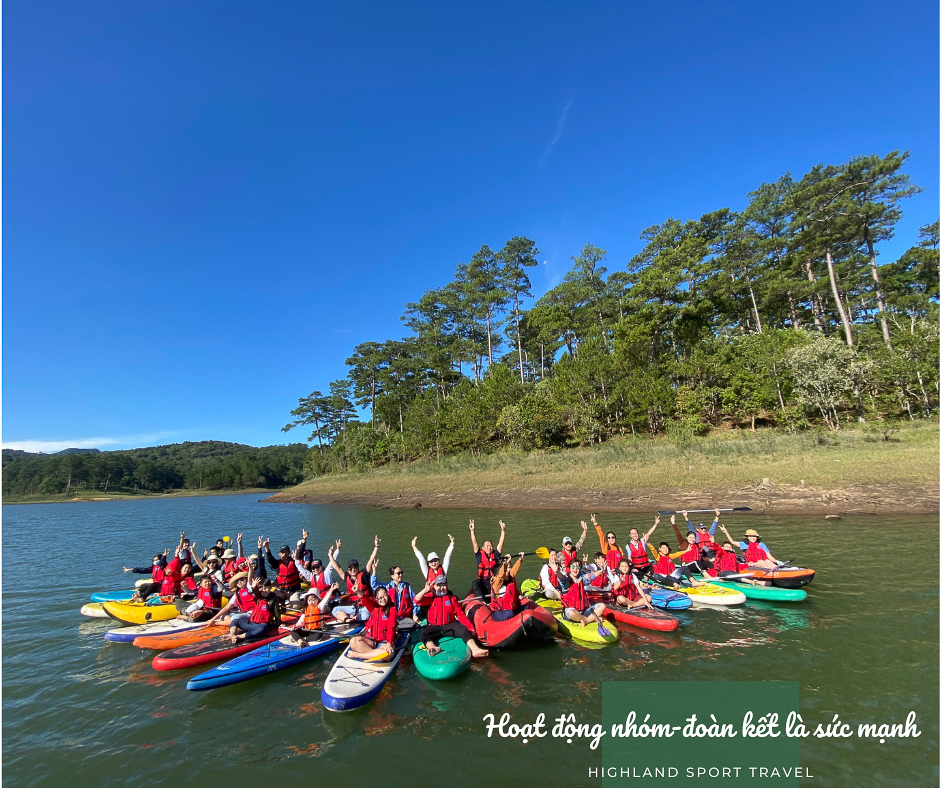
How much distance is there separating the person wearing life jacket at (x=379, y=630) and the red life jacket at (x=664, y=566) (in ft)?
23.7

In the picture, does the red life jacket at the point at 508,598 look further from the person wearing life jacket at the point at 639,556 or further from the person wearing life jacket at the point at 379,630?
the person wearing life jacket at the point at 639,556

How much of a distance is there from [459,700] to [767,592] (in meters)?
8.19

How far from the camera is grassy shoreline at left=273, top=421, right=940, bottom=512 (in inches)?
803

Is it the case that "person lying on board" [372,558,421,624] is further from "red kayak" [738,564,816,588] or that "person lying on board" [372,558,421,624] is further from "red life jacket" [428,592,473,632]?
"red kayak" [738,564,816,588]

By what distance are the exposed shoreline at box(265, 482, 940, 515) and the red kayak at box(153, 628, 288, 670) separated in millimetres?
19822

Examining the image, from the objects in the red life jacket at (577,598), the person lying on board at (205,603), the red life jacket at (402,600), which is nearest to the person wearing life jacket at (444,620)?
the red life jacket at (402,600)

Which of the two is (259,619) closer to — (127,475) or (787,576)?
(787,576)

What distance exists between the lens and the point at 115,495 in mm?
97562

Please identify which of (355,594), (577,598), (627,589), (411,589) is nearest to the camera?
(577,598)

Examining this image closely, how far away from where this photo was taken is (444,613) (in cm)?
895

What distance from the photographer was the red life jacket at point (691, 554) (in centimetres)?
1223

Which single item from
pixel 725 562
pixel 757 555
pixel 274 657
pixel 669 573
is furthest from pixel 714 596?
pixel 274 657

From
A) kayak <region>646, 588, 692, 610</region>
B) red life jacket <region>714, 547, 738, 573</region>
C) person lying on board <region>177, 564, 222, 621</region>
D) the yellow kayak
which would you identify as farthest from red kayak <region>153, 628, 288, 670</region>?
red life jacket <region>714, 547, 738, 573</region>

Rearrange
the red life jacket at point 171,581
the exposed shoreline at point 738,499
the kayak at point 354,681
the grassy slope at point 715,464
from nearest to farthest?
the kayak at point 354,681 < the red life jacket at point 171,581 < the exposed shoreline at point 738,499 < the grassy slope at point 715,464
